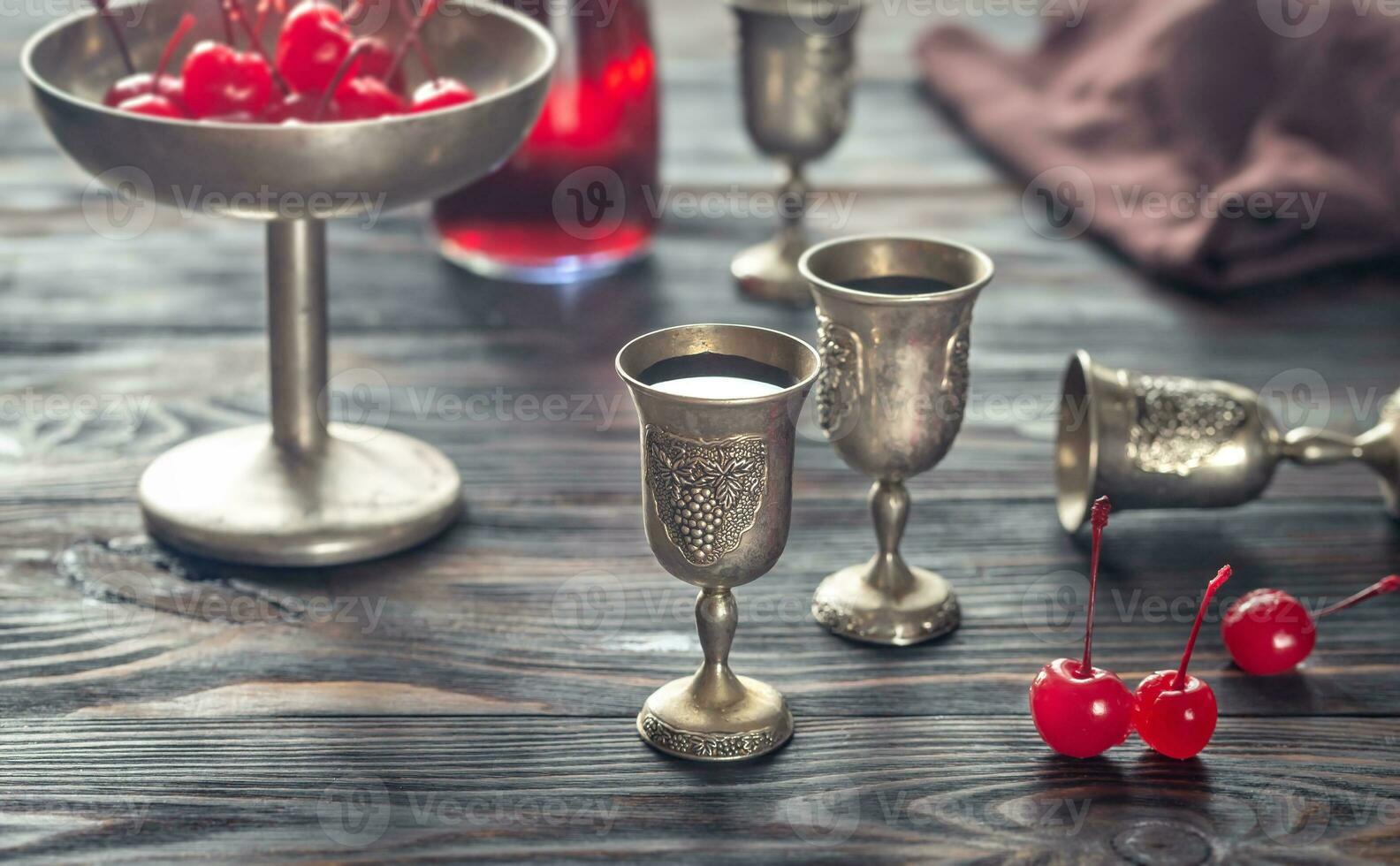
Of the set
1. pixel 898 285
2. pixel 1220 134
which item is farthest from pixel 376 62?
pixel 1220 134

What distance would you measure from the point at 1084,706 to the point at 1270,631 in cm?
12

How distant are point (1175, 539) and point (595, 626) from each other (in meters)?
0.30

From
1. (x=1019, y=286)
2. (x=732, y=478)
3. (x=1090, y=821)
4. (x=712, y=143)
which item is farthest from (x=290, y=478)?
(x=712, y=143)

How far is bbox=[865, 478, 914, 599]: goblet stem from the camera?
28.5 inches

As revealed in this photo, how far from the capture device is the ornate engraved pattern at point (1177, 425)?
77 centimetres

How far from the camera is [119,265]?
43.8 inches

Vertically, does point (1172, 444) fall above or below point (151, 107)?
below

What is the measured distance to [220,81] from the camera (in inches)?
28.4

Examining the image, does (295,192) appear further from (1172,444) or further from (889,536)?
(1172,444)

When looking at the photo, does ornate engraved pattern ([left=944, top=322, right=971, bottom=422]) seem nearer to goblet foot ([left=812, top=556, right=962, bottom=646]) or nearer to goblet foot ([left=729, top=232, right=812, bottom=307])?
goblet foot ([left=812, top=556, right=962, bottom=646])

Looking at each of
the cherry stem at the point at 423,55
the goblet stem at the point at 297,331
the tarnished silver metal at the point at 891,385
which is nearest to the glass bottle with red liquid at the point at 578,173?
the cherry stem at the point at 423,55

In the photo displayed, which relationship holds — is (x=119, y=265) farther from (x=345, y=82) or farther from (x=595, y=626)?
(x=595, y=626)

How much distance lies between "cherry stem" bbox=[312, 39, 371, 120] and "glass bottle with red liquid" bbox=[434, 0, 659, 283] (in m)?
0.31

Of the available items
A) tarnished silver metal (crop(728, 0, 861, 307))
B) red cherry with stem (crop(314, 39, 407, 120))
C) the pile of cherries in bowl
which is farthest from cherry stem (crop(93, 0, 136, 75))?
tarnished silver metal (crop(728, 0, 861, 307))
